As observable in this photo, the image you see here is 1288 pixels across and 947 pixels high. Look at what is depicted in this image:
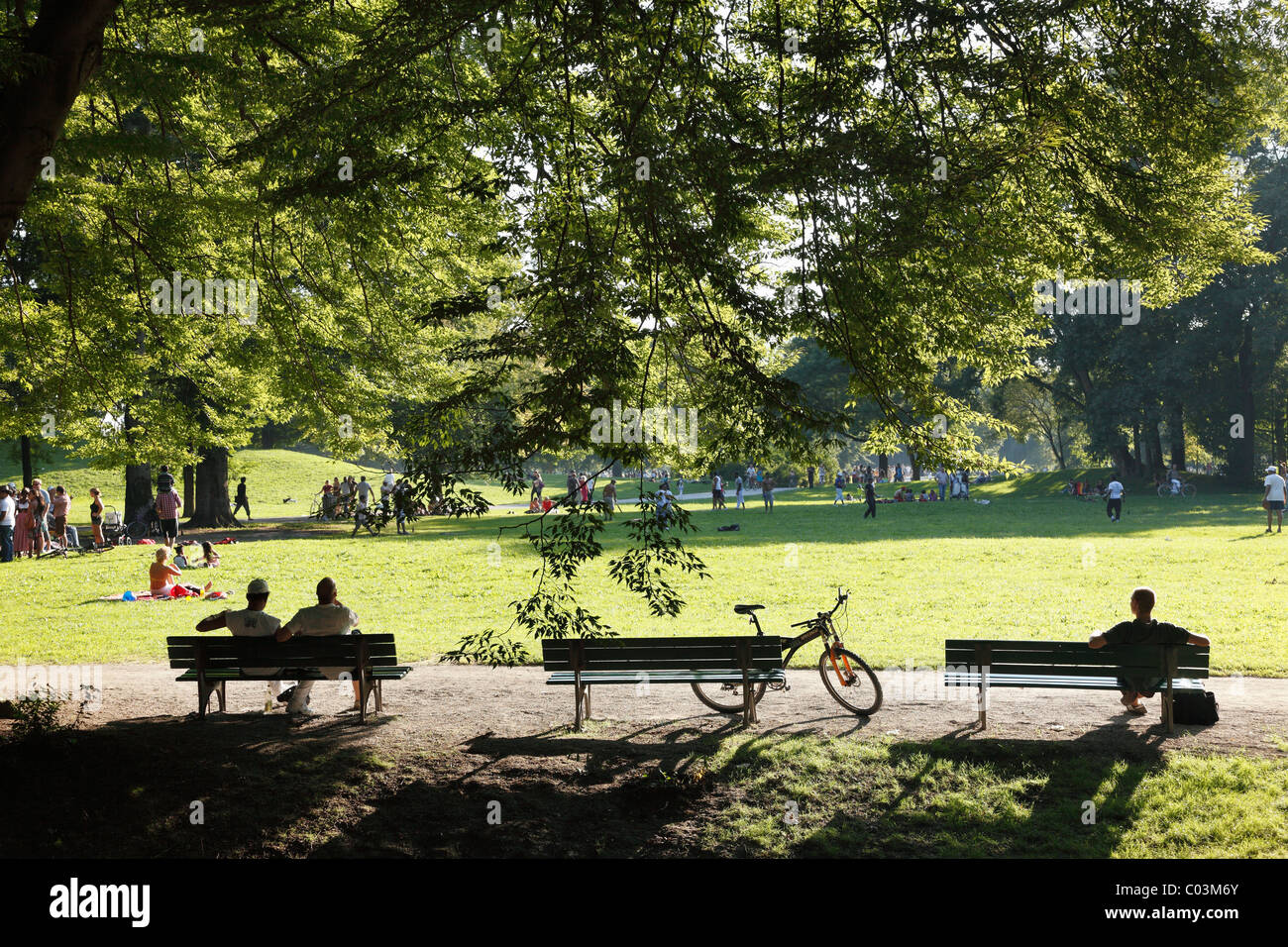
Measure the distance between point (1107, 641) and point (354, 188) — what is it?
7.21 m

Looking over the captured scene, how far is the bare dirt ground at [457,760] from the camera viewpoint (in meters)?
6.47

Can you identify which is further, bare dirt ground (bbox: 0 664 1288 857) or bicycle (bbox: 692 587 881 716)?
bicycle (bbox: 692 587 881 716)

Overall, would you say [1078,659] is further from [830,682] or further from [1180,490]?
[1180,490]

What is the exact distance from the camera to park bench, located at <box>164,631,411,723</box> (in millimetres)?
8789

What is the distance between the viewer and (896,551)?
82.2 feet

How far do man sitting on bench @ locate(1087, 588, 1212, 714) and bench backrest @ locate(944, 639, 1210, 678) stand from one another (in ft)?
0.39

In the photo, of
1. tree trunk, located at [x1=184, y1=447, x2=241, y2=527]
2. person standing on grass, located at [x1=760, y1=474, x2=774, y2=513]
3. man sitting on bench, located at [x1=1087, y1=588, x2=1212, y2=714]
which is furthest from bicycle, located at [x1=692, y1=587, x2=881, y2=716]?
person standing on grass, located at [x1=760, y1=474, x2=774, y2=513]

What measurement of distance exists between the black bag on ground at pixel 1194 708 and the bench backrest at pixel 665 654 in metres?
3.36

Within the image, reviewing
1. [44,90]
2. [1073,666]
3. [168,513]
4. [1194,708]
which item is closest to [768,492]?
[168,513]

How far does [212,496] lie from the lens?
3488 cm

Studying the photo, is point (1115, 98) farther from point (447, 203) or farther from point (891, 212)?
point (447, 203)

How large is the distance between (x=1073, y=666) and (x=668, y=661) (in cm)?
340

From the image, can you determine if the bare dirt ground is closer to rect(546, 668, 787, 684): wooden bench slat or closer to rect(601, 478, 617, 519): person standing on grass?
rect(546, 668, 787, 684): wooden bench slat
